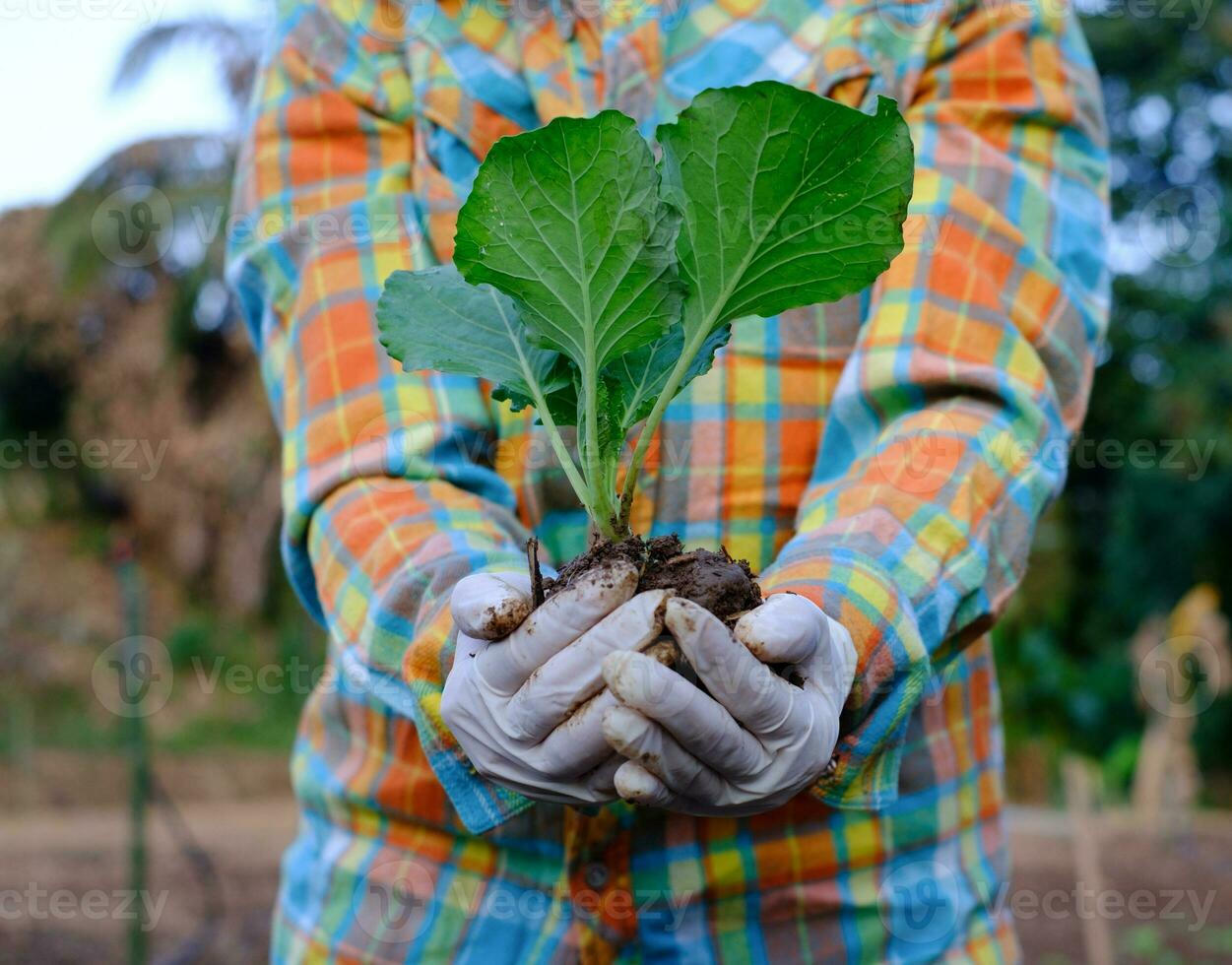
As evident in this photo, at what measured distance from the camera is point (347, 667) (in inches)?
47.7

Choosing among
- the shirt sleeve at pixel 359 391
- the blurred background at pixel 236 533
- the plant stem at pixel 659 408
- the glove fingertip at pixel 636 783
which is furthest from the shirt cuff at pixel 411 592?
the blurred background at pixel 236 533

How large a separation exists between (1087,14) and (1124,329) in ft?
9.79

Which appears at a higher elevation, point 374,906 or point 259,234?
point 259,234

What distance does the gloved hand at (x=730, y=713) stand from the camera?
2.68 feet

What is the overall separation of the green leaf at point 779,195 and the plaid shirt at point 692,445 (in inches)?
10.2

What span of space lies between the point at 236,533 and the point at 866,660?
906 cm

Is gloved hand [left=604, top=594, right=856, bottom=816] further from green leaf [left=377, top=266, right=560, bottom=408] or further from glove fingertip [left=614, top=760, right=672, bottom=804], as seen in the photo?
green leaf [left=377, top=266, right=560, bottom=408]

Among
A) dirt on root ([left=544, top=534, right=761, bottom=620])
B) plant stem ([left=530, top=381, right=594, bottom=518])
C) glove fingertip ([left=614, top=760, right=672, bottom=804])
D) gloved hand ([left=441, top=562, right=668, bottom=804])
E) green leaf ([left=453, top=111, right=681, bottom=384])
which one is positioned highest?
green leaf ([left=453, top=111, right=681, bottom=384])

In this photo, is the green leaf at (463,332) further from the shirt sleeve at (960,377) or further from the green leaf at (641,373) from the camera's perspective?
the shirt sleeve at (960,377)

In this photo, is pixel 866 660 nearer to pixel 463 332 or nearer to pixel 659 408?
pixel 659 408

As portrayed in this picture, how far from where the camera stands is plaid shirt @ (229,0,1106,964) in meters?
1.18

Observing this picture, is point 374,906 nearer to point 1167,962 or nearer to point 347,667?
point 347,667

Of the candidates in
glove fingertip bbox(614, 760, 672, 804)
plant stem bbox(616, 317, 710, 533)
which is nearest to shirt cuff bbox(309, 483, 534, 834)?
plant stem bbox(616, 317, 710, 533)

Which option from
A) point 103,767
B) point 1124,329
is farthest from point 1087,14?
point 103,767
